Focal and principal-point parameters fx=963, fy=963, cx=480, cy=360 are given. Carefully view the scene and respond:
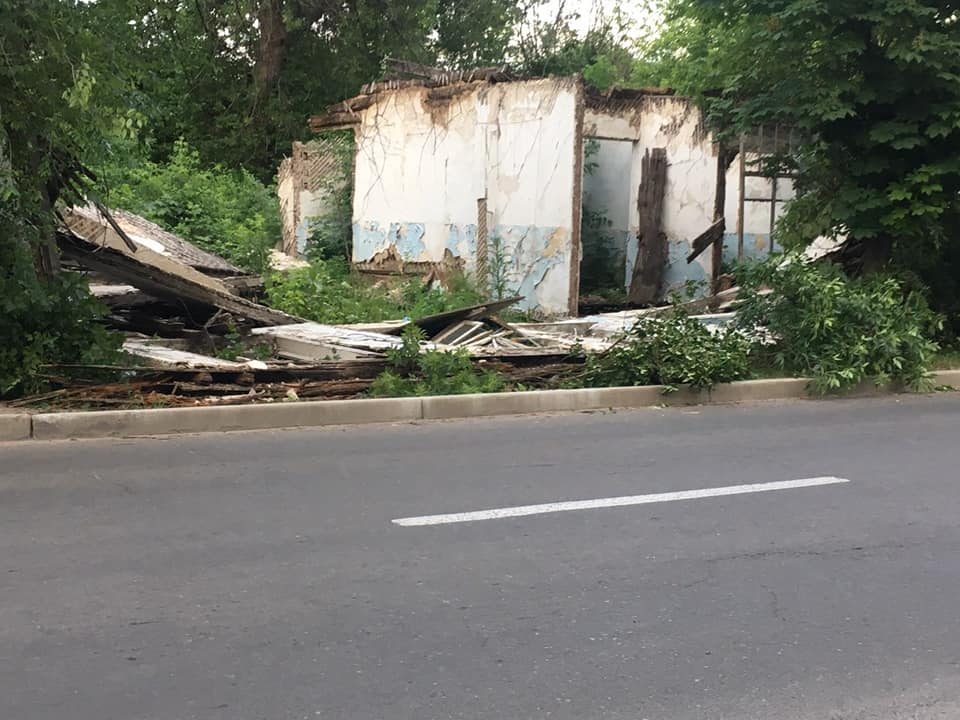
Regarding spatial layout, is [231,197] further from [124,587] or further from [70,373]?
[124,587]

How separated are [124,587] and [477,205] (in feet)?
40.5

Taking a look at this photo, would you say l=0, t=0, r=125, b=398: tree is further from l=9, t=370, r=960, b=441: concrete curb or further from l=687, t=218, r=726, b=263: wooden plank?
l=687, t=218, r=726, b=263: wooden plank

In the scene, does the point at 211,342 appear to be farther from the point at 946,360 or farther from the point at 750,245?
the point at 750,245

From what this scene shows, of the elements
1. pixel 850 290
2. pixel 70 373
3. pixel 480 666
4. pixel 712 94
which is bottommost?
pixel 480 666

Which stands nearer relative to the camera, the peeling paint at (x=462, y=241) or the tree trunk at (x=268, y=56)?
the peeling paint at (x=462, y=241)

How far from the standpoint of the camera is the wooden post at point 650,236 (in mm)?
18094

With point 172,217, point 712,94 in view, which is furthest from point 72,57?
point 172,217

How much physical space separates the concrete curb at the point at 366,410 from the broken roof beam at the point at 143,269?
3.25 m

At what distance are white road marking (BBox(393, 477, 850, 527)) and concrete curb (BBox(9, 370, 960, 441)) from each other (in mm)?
2977

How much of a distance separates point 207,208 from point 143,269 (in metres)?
8.47

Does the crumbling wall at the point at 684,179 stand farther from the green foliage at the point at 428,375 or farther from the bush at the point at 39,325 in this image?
the bush at the point at 39,325

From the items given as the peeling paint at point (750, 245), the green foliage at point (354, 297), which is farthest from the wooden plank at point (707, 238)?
the green foliage at point (354, 297)

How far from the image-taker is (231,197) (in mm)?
21016

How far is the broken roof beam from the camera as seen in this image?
10.7 meters
